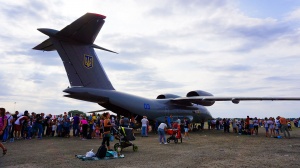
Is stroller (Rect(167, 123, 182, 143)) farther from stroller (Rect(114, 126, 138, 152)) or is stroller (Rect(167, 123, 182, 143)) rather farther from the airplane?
the airplane

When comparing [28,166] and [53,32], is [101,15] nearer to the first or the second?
[53,32]

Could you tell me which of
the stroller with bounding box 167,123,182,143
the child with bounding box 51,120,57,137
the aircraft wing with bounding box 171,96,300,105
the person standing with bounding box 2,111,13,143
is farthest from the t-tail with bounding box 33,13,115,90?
the aircraft wing with bounding box 171,96,300,105

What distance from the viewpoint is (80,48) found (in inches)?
608

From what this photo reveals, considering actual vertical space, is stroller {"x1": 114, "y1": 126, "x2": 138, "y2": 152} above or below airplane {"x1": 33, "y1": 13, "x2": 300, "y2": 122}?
below

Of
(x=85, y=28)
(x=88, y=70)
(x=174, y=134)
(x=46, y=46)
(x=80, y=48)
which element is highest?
(x=85, y=28)

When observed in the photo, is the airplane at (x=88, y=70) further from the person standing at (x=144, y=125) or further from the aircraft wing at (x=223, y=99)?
the person standing at (x=144, y=125)

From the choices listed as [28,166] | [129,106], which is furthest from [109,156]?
[129,106]

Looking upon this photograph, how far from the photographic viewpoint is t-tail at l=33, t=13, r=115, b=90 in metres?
13.9

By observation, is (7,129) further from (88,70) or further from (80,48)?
(80,48)

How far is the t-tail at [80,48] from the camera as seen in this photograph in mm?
13922

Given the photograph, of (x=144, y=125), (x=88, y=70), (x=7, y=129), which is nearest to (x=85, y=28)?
(x=88, y=70)

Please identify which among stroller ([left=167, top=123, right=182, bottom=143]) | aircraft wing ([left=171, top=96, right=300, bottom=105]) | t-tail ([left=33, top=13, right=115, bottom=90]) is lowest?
stroller ([left=167, top=123, right=182, bottom=143])

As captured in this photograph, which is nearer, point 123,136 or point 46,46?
point 123,136

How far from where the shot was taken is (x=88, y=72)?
52.3ft
